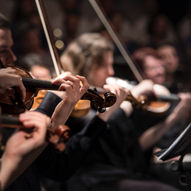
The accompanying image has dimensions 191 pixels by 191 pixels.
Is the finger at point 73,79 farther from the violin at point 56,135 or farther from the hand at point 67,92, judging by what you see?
the violin at point 56,135

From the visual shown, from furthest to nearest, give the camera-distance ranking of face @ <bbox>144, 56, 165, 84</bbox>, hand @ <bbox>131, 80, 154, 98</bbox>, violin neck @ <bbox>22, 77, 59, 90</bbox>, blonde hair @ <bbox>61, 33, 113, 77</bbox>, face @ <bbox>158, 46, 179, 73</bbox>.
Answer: face @ <bbox>158, 46, 179, 73</bbox> → face @ <bbox>144, 56, 165, 84</bbox> → hand @ <bbox>131, 80, 154, 98</bbox> → blonde hair @ <bbox>61, 33, 113, 77</bbox> → violin neck @ <bbox>22, 77, 59, 90</bbox>

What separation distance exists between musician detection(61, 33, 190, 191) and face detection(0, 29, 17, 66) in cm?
39

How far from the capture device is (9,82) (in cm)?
79

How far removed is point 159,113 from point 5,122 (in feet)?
4.54

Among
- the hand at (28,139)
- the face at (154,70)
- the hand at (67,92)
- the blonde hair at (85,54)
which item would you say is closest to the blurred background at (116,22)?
the face at (154,70)

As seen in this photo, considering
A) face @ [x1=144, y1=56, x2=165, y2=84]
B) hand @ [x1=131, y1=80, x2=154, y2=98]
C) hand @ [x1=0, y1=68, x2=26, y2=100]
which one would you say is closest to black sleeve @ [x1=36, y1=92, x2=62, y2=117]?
hand @ [x1=0, y1=68, x2=26, y2=100]

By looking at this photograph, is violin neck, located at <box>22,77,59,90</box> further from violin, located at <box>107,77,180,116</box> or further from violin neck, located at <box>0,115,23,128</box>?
violin, located at <box>107,77,180,116</box>

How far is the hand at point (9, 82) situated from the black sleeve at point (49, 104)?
0.71ft

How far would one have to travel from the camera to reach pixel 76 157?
4.40 ft

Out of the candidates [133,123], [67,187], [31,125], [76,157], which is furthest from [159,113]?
[31,125]

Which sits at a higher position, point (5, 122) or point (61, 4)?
point (5, 122)

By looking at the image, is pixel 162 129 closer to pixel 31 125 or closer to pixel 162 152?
pixel 162 152

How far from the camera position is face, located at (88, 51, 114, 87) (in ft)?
4.48

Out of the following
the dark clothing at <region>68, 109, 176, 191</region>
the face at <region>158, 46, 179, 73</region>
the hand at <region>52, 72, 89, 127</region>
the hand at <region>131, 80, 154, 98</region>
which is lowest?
the dark clothing at <region>68, 109, 176, 191</region>
